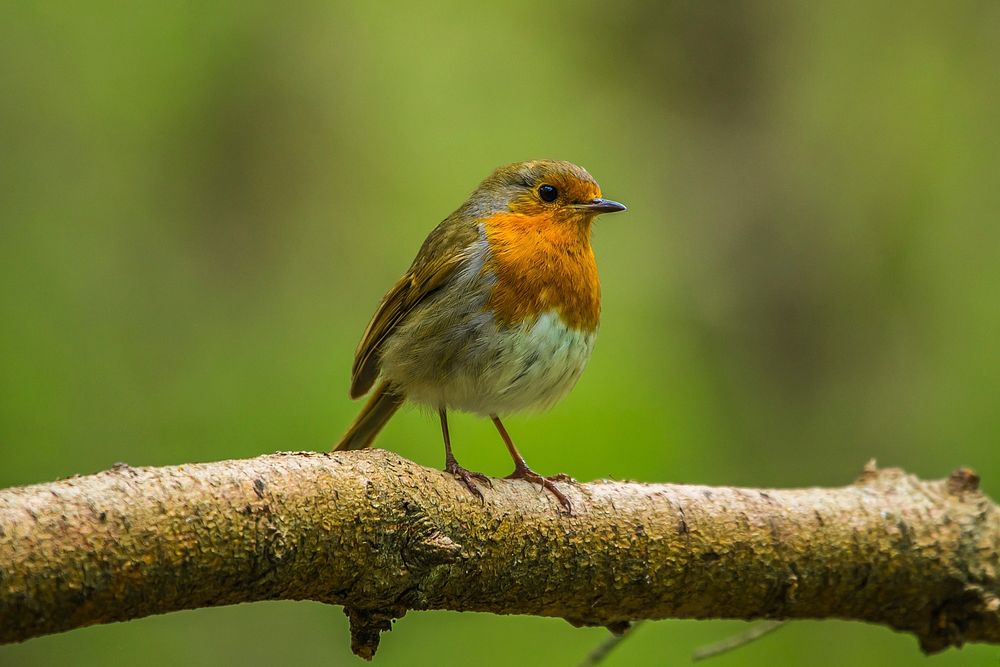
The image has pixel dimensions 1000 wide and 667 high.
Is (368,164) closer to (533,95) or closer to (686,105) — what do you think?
(533,95)

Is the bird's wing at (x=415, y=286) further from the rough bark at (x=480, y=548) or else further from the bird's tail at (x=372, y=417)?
the rough bark at (x=480, y=548)

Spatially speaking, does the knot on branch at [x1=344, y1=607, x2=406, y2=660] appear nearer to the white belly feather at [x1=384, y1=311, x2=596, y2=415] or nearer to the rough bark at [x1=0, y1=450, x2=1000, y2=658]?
the rough bark at [x1=0, y1=450, x2=1000, y2=658]

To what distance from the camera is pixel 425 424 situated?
5004 millimetres

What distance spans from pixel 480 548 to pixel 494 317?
3.78ft

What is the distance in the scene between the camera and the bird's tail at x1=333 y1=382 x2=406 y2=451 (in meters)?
4.10

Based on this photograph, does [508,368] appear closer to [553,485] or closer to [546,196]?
[553,485]

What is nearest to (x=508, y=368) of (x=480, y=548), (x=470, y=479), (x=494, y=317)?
(x=494, y=317)

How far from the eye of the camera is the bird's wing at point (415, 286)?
3.99 m

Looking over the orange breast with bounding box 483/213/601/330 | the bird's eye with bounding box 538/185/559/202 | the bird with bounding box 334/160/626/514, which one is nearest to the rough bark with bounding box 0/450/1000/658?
the bird with bounding box 334/160/626/514

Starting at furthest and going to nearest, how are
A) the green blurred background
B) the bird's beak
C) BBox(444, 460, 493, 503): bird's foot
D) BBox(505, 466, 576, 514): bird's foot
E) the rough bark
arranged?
1. the green blurred background
2. the bird's beak
3. BBox(505, 466, 576, 514): bird's foot
4. BBox(444, 460, 493, 503): bird's foot
5. the rough bark

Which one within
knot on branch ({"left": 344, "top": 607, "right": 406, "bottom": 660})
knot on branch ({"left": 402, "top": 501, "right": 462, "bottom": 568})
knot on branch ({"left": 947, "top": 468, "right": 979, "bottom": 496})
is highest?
knot on branch ({"left": 402, "top": 501, "right": 462, "bottom": 568})

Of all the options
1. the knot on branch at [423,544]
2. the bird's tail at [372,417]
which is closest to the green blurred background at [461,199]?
the bird's tail at [372,417]

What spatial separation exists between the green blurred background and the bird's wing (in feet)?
2.60

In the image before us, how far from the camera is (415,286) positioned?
4062mm
